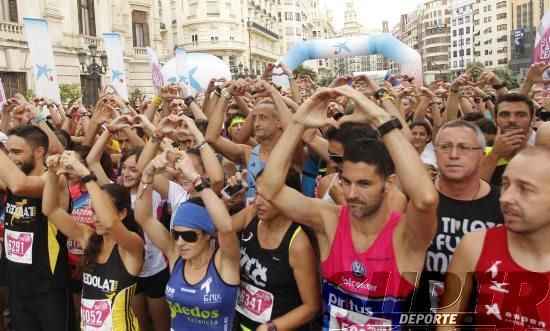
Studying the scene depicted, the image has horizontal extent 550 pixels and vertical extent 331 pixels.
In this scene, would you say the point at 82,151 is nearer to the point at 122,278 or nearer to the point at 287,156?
the point at 122,278

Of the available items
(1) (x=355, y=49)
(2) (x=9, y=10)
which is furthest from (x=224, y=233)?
(2) (x=9, y=10)

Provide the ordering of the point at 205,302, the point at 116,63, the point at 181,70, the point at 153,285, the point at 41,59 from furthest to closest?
the point at 181,70
the point at 116,63
the point at 41,59
the point at 153,285
the point at 205,302

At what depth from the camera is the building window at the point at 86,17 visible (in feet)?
85.6

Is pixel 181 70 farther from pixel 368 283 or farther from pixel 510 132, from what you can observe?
pixel 368 283

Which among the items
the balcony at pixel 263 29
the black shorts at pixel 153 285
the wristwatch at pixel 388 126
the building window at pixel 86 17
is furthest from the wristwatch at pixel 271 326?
the balcony at pixel 263 29

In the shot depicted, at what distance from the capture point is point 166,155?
10.3 ft

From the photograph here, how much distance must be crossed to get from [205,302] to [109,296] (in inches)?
30.5

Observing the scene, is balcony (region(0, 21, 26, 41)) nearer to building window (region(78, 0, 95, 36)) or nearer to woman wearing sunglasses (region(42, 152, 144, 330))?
building window (region(78, 0, 95, 36))

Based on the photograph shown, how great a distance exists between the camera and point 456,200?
2906 millimetres

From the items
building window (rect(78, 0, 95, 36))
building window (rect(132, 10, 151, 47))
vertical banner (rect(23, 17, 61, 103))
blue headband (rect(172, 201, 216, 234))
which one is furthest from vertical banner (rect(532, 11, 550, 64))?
building window (rect(132, 10, 151, 47))

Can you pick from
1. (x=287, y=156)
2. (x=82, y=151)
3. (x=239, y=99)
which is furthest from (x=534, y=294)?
(x=239, y=99)

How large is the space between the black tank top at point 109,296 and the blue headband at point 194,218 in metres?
0.57

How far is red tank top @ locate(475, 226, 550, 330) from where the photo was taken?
1.95 meters

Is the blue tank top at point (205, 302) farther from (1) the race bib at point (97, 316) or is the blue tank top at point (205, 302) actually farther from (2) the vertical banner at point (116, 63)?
(2) the vertical banner at point (116, 63)
